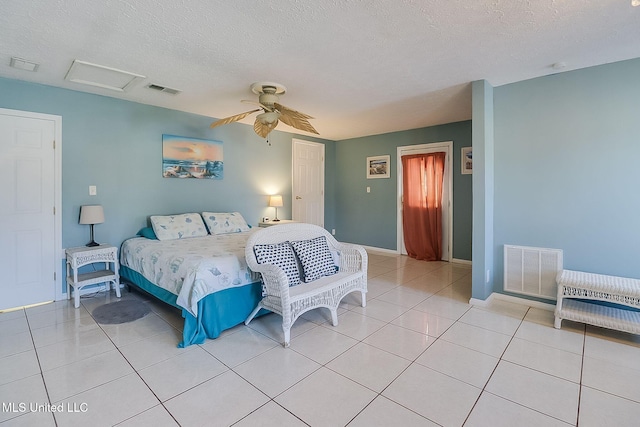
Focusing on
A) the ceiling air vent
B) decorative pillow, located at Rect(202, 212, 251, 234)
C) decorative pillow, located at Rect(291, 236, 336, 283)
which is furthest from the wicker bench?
the ceiling air vent

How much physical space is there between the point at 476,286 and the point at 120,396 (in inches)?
129

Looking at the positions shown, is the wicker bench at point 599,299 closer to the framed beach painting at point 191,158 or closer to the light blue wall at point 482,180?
the light blue wall at point 482,180

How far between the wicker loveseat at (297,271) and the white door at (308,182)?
273 centimetres

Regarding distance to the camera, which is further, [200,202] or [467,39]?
[200,202]

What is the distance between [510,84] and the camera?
3.27 m

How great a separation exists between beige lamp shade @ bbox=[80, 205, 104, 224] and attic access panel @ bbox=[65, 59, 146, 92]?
1357mm

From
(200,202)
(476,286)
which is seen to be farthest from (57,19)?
(476,286)

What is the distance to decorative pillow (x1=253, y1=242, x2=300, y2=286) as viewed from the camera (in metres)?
2.71

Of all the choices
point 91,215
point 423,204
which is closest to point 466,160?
point 423,204

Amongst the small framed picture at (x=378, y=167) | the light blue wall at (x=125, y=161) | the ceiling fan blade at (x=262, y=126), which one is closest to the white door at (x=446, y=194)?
the small framed picture at (x=378, y=167)

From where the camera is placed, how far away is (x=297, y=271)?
2.82 m

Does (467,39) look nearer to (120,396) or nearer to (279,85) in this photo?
(279,85)

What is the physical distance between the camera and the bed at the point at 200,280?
2.45m

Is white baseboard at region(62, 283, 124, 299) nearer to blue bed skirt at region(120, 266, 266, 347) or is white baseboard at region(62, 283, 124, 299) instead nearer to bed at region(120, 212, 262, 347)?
bed at region(120, 212, 262, 347)
